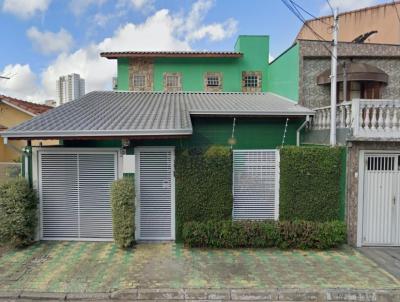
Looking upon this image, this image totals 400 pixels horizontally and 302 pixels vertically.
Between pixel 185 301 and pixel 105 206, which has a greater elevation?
pixel 105 206

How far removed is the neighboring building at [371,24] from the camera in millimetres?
13154

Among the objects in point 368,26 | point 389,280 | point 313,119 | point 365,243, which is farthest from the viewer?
point 368,26

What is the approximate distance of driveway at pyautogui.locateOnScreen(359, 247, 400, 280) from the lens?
5.67 m

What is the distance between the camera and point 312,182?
6836mm

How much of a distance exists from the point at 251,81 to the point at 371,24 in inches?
308

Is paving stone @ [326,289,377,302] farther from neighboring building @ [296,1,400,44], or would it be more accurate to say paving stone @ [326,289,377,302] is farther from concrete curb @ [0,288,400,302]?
neighboring building @ [296,1,400,44]

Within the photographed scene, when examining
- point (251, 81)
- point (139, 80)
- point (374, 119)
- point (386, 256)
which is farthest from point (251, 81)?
point (386, 256)

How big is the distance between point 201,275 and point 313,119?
572cm

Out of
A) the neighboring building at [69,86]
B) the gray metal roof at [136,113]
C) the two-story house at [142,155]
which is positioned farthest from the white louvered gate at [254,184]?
the neighboring building at [69,86]

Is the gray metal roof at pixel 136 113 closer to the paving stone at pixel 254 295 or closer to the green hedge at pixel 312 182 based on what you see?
the green hedge at pixel 312 182

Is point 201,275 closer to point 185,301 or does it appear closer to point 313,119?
point 185,301

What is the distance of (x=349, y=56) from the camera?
953 cm

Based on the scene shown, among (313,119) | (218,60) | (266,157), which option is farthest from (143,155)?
(218,60)

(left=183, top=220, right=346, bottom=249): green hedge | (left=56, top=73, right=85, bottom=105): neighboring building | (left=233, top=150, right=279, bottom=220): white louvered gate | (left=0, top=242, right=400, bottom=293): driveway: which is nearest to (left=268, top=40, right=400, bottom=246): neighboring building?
(left=183, top=220, right=346, bottom=249): green hedge
